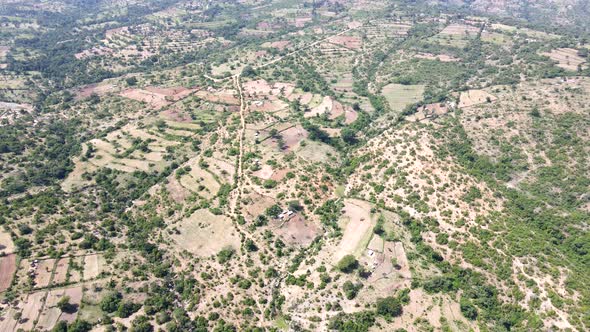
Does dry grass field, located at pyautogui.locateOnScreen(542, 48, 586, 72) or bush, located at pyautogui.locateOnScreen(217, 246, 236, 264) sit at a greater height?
dry grass field, located at pyautogui.locateOnScreen(542, 48, 586, 72)

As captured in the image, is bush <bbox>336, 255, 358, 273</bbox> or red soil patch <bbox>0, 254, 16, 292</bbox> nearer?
red soil patch <bbox>0, 254, 16, 292</bbox>

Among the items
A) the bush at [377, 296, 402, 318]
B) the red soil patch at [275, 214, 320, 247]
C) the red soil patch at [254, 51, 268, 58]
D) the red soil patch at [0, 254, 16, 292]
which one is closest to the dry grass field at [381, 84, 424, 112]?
the red soil patch at [254, 51, 268, 58]

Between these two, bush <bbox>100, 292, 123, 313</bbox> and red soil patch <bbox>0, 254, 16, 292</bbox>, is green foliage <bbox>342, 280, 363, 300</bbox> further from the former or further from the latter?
red soil patch <bbox>0, 254, 16, 292</bbox>

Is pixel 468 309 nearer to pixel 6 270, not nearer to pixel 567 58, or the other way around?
pixel 6 270

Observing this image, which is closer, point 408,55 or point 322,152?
point 322,152

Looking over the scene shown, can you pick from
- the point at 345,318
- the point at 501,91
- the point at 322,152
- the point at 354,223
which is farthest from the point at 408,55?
the point at 345,318

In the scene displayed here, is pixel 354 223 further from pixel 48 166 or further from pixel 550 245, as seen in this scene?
pixel 48 166

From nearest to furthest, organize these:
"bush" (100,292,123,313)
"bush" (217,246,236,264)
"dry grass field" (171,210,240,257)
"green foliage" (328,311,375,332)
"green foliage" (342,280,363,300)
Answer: "green foliage" (328,311,375,332)
"bush" (100,292,123,313)
"green foliage" (342,280,363,300)
"bush" (217,246,236,264)
"dry grass field" (171,210,240,257)
